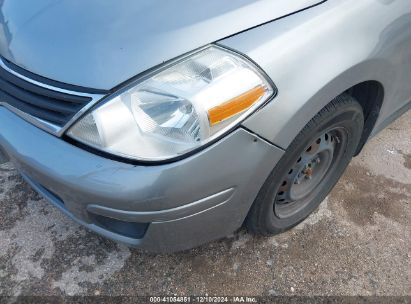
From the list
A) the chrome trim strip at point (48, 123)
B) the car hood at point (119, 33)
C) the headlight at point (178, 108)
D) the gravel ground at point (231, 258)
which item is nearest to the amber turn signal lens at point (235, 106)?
the headlight at point (178, 108)

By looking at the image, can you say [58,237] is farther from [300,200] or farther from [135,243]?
[300,200]

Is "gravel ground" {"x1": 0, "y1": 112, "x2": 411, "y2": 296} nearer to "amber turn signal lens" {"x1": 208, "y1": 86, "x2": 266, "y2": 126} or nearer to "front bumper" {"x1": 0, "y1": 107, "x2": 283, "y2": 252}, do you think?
"front bumper" {"x1": 0, "y1": 107, "x2": 283, "y2": 252}

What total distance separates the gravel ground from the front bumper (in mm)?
388

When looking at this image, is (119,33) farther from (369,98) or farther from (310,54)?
(369,98)

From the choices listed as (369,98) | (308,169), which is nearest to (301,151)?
(308,169)

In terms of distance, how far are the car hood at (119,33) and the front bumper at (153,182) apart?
26 centimetres

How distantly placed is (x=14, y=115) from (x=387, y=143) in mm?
2308

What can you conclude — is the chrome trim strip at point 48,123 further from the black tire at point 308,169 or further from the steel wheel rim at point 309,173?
the steel wheel rim at point 309,173

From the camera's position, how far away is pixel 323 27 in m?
1.43

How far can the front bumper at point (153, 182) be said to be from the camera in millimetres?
1315

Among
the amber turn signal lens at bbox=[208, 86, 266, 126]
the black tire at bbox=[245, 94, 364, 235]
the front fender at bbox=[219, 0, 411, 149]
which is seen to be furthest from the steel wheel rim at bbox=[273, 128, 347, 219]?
the amber turn signal lens at bbox=[208, 86, 266, 126]

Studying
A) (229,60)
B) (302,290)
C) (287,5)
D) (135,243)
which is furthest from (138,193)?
(302,290)

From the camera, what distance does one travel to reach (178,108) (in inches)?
52.1

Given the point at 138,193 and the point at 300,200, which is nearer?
the point at 138,193
